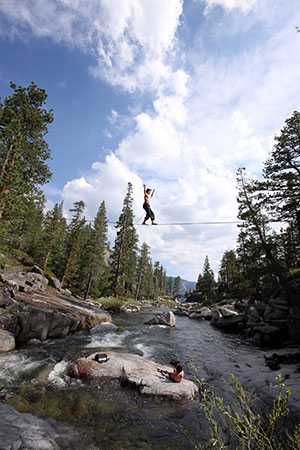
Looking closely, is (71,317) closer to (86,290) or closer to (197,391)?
(197,391)

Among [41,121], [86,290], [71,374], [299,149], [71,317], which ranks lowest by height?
[71,374]

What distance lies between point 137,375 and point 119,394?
49.2 inches

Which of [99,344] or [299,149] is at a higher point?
[299,149]

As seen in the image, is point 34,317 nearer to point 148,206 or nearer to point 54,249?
point 148,206

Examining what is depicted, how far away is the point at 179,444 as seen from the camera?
24.5ft

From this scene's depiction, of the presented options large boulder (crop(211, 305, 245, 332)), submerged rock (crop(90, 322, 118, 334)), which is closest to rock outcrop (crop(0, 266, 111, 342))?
submerged rock (crop(90, 322, 118, 334))

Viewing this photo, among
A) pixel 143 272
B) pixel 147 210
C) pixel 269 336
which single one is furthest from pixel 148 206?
pixel 143 272

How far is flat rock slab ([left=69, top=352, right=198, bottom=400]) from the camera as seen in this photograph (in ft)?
34.4

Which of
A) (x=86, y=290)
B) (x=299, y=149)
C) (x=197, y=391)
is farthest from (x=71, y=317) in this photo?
(x=86, y=290)

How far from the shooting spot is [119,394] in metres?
10.3

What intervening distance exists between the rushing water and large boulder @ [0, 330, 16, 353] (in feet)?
1.87

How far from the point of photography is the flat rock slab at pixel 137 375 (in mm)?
10482

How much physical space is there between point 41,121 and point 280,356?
73.2 ft

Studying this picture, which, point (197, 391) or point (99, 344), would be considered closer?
point (197, 391)
